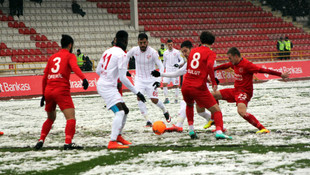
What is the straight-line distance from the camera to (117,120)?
7.54 metres

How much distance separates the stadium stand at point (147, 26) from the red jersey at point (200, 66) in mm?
19665

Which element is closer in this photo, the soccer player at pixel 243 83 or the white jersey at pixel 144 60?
the soccer player at pixel 243 83

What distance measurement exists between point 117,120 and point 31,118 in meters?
6.24

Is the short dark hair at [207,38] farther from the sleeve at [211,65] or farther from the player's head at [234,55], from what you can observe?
the player's head at [234,55]

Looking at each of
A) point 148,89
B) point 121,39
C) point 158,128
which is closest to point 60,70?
point 121,39

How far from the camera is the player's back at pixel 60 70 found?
7.62m

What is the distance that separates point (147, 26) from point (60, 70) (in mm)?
26386

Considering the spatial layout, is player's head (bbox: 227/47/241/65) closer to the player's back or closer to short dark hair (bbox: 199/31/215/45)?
short dark hair (bbox: 199/31/215/45)

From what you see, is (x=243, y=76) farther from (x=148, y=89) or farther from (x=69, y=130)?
(x=69, y=130)

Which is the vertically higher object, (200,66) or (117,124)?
(200,66)

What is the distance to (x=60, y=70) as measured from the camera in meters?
7.61

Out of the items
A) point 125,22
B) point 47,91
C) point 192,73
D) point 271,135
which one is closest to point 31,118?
point 47,91

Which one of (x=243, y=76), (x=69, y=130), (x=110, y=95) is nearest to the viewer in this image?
(x=69, y=130)

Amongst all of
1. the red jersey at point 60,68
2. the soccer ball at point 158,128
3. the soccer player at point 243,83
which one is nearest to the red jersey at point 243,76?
the soccer player at point 243,83
